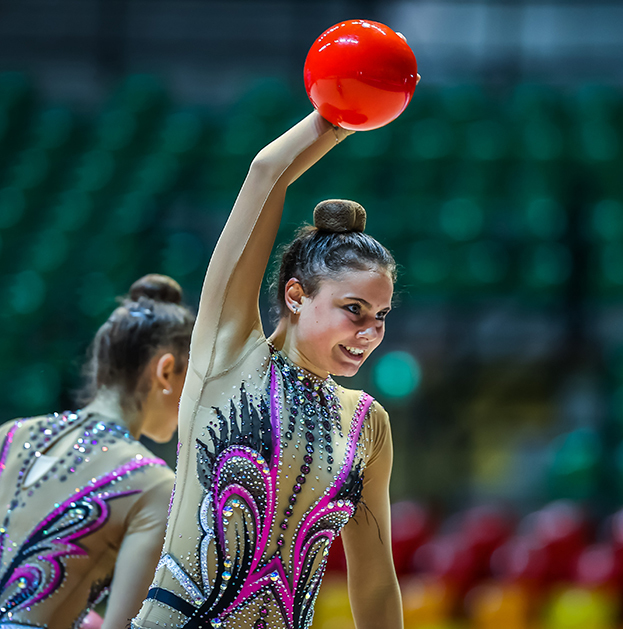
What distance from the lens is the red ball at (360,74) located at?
1.15m

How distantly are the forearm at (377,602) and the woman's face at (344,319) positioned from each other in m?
0.37

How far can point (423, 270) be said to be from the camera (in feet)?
16.2

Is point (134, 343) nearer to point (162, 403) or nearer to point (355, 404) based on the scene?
point (162, 403)

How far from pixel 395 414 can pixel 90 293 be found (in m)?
2.05

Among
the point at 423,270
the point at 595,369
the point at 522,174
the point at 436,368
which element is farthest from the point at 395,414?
the point at 522,174

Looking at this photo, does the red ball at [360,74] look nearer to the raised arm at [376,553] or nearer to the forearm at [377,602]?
the raised arm at [376,553]

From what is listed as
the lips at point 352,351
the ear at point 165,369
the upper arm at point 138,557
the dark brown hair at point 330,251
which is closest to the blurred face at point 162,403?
the ear at point 165,369

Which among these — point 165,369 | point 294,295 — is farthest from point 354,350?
point 165,369

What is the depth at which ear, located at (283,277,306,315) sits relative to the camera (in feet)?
4.12

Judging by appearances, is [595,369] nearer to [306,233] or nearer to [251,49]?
[251,49]

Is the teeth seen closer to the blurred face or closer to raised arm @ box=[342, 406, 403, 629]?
raised arm @ box=[342, 406, 403, 629]

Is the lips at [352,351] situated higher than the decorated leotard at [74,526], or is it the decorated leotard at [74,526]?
the lips at [352,351]

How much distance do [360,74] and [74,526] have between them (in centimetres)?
92

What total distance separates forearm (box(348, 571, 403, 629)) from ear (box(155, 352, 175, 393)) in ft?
1.70
